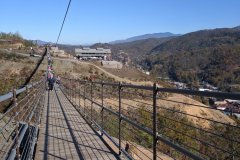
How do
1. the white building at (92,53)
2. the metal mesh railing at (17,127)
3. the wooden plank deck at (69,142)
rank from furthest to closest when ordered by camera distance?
the white building at (92,53)
the wooden plank deck at (69,142)
the metal mesh railing at (17,127)

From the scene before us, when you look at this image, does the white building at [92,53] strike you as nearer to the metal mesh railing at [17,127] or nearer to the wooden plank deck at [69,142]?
the wooden plank deck at [69,142]

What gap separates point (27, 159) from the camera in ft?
20.2

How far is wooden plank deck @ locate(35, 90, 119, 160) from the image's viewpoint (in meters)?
7.75

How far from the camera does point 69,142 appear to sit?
358 inches

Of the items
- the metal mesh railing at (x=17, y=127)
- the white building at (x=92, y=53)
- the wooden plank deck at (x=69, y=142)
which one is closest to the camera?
the metal mesh railing at (x=17, y=127)

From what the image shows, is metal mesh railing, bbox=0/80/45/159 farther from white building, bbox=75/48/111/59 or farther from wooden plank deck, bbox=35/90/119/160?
white building, bbox=75/48/111/59

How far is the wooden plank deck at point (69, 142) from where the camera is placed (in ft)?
25.4

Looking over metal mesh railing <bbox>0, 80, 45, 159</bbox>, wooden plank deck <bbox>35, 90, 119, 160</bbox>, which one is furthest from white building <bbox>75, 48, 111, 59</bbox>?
metal mesh railing <bbox>0, 80, 45, 159</bbox>

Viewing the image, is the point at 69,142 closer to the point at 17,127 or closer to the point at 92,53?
the point at 17,127

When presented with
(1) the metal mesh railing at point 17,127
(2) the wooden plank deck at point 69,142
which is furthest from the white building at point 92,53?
(1) the metal mesh railing at point 17,127

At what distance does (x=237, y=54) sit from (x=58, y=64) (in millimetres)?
100902

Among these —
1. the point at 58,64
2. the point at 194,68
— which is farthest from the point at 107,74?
the point at 194,68

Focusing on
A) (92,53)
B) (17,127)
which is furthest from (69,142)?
(92,53)

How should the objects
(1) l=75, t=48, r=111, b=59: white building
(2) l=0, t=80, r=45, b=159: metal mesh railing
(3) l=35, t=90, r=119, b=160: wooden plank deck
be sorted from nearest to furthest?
(2) l=0, t=80, r=45, b=159: metal mesh railing
(3) l=35, t=90, r=119, b=160: wooden plank deck
(1) l=75, t=48, r=111, b=59: white building
